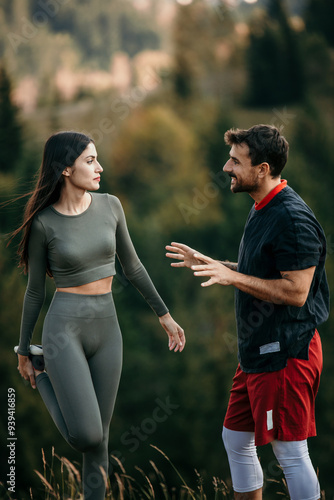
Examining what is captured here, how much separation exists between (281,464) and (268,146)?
1.51m

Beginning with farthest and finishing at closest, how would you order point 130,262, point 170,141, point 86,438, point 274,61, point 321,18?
point 274,61 → point 321,18 → point 170,141 → point 130,262 → point 86,438

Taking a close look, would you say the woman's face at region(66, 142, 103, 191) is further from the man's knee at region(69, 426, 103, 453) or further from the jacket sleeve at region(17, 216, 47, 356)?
the man's knee at region(69, 426, 103, 453)

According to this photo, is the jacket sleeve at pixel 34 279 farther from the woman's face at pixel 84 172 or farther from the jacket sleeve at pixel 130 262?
the jacket sleeve at pixel 130 262

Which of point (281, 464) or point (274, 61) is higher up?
point (274, 61)

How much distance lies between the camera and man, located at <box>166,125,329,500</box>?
2941 millimetres

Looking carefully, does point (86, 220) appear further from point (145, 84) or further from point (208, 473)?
point (145, 84)

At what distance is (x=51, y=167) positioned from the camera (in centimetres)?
334

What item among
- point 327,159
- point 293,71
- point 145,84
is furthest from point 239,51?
point 327,159

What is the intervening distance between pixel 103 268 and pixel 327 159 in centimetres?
4152

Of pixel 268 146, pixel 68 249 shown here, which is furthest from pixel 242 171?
pixel 68 249

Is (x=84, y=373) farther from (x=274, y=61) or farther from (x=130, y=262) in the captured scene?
(x=274, y=61)

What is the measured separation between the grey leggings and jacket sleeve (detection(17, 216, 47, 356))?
12 centimetres

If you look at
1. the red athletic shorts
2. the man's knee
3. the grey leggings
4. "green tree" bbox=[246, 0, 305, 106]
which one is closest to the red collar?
the red athletic shorts

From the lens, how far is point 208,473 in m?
27.4
